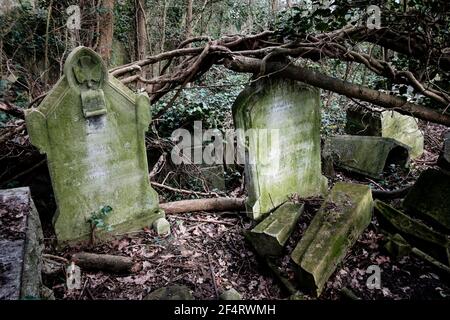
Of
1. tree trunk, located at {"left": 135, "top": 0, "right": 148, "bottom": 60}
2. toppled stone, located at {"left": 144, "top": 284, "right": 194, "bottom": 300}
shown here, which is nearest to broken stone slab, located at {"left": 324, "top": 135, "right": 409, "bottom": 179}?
toppled stone, located at {"left": 144, "top": 284, "right": 194, "bottom": 300}

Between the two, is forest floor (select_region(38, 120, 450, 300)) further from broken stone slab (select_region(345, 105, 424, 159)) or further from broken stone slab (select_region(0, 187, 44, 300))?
broken stone slab (select_region(345, 105, 424, 159))

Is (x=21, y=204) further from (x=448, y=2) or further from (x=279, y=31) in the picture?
(x=448, y=2)

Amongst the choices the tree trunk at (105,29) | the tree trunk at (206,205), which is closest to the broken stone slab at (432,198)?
the tree trunk at (206,205)

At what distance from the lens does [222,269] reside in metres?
3.82

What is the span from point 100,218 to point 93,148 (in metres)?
0.82

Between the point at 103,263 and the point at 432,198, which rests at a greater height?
the point at 432,198

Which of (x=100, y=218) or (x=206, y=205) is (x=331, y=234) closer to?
(x=206, y=205)

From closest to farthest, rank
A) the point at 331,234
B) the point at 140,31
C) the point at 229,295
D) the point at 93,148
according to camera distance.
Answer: the point at 229,295 < the point at 331,234 < the point at 93,148 < the point at 140,31

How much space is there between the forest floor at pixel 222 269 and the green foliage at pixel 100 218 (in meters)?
0.23

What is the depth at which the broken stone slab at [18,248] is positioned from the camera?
2043 mm

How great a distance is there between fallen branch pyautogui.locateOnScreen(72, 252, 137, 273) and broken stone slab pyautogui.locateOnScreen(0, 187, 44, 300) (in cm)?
64

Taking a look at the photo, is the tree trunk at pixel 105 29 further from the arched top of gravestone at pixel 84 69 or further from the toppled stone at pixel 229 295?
the toppled stone at pixel 229 295

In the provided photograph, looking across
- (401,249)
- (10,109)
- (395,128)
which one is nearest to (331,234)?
(401,249)

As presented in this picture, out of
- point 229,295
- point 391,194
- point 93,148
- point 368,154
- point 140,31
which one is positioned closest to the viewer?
point 229,295
